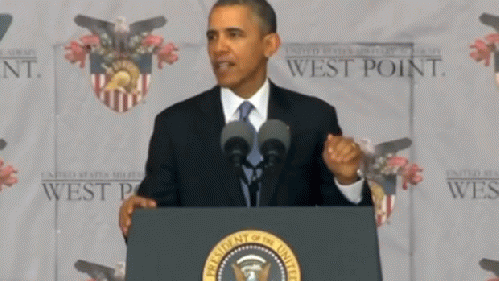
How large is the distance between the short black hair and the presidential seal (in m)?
0.82

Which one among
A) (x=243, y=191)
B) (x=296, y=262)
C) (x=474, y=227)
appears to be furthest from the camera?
(x=474, y=227)

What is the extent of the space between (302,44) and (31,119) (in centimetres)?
118

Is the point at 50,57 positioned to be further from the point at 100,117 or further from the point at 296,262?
the point at 296,262

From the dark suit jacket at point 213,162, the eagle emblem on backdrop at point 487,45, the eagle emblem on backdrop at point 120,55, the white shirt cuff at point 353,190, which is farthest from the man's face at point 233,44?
the eagle emblem on backdrop at point 487,45

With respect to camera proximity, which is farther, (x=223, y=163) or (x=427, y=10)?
(x=427, y=10)

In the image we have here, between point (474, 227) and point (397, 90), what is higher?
point (397, 90)

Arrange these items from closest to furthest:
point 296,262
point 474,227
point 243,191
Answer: point 296,262 → point 243,191 → point 474,227

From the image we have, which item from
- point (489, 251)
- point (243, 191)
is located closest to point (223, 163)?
point (243, 191)

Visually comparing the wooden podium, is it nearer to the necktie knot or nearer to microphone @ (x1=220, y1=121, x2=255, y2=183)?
microphone @ (x1=220, y1=121, x2=255, y2=183)

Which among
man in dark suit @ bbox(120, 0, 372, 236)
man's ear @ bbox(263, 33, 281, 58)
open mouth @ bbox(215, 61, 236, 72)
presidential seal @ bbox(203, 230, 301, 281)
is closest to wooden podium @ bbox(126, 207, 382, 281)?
presidential seal @ bbox(203, 230, 301, 281)

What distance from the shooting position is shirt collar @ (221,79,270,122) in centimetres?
307

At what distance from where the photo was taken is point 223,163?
2.97 m

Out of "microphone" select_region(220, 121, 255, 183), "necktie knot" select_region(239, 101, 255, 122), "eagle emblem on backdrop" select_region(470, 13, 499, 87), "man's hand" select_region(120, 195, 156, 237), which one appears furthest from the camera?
"eagle emblem on backdrop" select_region(470, 13, 499, 87)

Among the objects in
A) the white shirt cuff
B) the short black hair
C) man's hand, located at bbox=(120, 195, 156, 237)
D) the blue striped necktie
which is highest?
the short black hair
